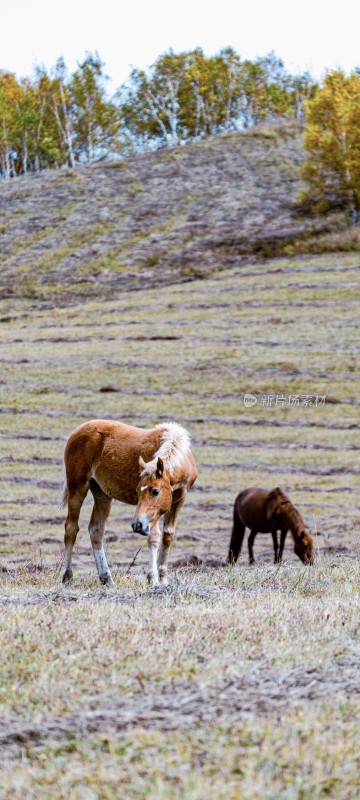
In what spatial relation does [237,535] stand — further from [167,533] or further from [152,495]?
[152,495]

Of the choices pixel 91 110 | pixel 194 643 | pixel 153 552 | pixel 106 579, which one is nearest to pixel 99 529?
pixel 106 579

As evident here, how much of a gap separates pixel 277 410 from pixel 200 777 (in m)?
33.4

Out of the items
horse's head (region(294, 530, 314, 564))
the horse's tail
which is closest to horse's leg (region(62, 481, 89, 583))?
horse's head (region(294, 530, 314, 564))

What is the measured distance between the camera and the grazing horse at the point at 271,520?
18.6 meters

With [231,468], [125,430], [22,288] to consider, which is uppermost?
[22,288]

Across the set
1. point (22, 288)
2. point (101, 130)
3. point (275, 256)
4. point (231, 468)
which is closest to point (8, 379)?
point (231, 468)

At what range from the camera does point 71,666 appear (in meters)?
6.63

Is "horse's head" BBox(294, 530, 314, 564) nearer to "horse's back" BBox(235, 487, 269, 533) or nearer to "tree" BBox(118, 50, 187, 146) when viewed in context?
"horse's back" BBox(235, 487, 269, 533)

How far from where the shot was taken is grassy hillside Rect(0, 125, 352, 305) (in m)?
64.8

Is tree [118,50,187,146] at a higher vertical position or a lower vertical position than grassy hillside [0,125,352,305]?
higher

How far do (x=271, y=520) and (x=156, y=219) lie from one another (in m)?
59.1

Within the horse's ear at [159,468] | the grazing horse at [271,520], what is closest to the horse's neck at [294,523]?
the grazing horse at [271,520]

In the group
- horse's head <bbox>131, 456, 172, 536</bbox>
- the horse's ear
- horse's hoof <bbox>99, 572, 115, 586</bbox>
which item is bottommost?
horse's hoof <bbox>99, 572, 115, 586</bbox>

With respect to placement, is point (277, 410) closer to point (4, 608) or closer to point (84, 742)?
point (4, 608)
